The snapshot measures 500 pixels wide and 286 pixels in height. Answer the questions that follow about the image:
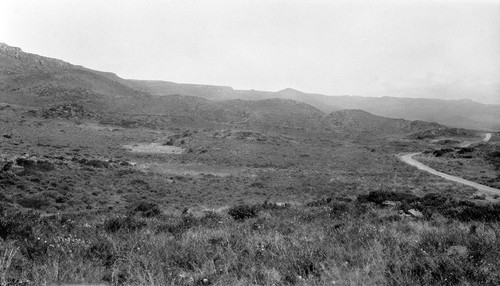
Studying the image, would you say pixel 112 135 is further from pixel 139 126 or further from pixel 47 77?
pixel 47 77

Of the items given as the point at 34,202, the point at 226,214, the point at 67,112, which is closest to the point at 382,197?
the point at 226,214

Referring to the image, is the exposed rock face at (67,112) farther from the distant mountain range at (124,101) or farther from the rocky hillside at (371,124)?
the rocky hillside at (371,124)

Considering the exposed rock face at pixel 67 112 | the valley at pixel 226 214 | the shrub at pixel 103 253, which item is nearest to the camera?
the valley at pixel 226 214

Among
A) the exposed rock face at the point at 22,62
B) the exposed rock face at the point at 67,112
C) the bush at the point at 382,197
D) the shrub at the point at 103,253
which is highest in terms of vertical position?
the exposed rock face at the point at 22,62

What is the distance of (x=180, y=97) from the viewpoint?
12144 centimetres

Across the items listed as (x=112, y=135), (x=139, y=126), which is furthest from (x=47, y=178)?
(x=139, y=126)

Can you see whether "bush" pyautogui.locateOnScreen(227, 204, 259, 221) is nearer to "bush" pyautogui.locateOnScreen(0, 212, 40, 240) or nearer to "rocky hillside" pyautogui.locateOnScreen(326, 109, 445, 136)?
"bush" pyautogui.locateOnScreen(0, 212, 40, 240)

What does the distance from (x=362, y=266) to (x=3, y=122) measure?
66.9 meters

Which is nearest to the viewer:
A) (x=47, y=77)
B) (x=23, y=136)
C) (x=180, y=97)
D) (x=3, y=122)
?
(x=23, y=136)

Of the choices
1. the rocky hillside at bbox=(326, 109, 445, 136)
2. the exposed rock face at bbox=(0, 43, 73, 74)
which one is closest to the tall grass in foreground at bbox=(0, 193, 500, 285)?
the rocky hillside at bbox=(326, 109, 445, 136)

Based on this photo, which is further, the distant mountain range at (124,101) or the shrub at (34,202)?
the distant mountain range at (124,101)

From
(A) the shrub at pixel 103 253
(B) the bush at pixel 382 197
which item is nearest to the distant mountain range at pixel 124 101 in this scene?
(B) the bush at pixel 382 197

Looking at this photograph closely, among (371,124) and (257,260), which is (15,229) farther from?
(371,124)

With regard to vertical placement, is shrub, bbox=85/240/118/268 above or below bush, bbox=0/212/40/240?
above
